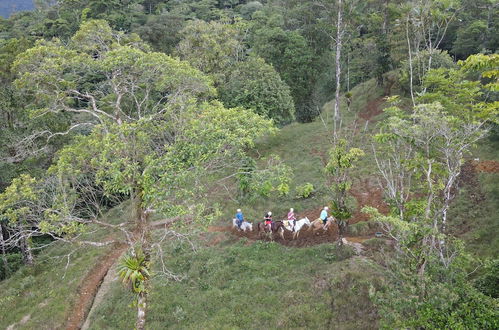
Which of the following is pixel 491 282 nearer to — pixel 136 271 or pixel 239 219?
pixel 136 271

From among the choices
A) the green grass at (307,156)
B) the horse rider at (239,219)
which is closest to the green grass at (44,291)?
the horse rider at (239,219)

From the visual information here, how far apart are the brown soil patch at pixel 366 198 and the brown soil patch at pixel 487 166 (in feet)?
17.0

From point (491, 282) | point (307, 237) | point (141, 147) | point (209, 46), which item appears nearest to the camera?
point (491, 282)

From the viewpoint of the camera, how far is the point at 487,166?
1892 cm

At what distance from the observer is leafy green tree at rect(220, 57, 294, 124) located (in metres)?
25.4

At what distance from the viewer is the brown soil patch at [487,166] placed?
728 inches

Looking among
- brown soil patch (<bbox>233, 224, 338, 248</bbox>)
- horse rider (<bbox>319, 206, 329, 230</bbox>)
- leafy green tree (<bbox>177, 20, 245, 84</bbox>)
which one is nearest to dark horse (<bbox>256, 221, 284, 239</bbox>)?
brown soil patch (<bbox>233, 224, 338, 248</bbox>)

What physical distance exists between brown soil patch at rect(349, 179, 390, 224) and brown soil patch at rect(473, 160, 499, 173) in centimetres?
518

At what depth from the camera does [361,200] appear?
1881 cm

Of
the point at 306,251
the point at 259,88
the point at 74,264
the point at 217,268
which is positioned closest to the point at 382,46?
the point at 259,88

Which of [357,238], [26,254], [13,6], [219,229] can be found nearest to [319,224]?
[357,238]

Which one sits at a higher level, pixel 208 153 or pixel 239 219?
pixel 208 153

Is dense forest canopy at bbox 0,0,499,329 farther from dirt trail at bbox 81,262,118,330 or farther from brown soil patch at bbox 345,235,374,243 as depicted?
dirt trail at bbox 81,262,118,330

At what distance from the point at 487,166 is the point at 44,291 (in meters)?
21.8
